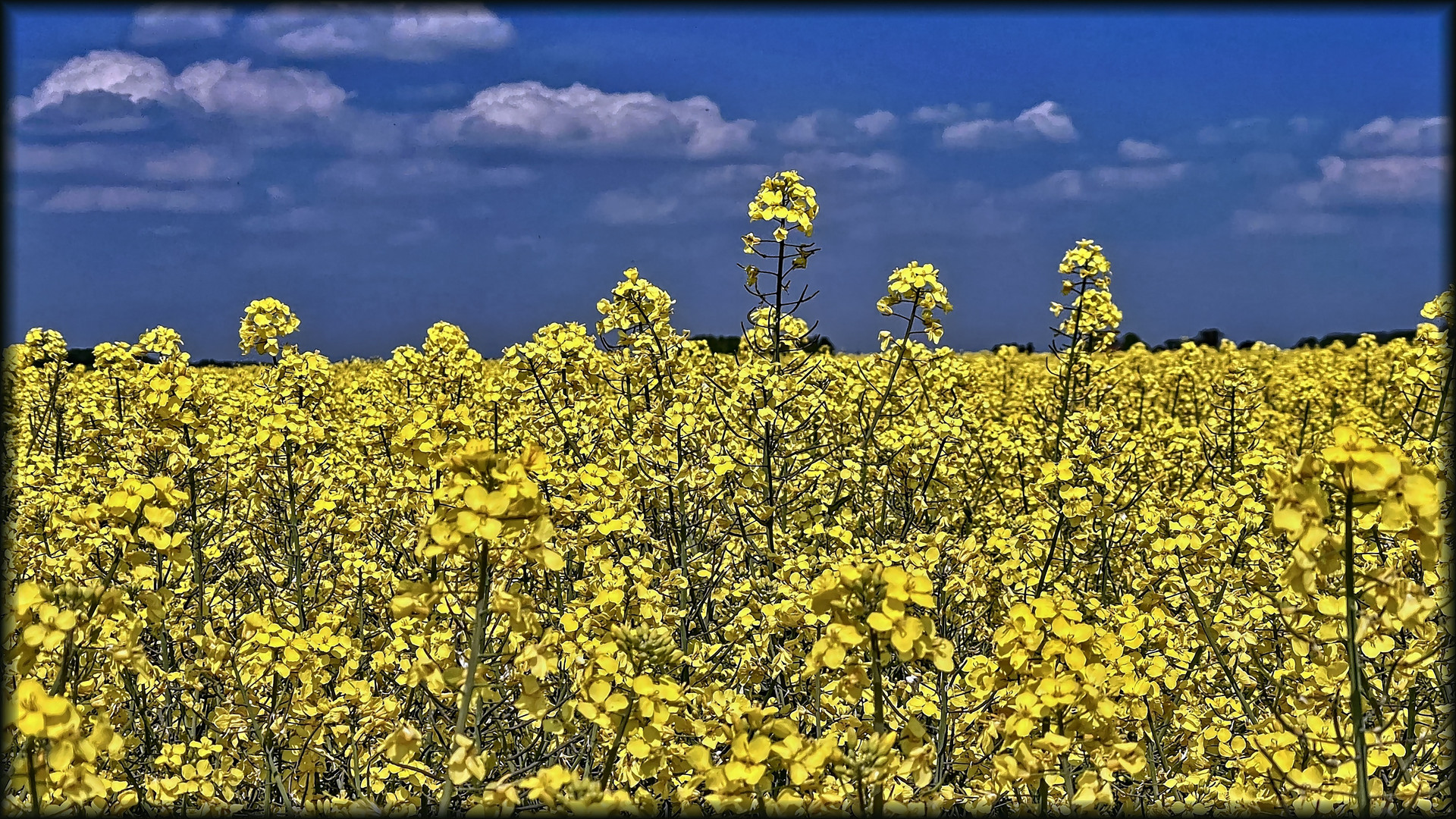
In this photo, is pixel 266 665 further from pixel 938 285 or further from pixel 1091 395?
pixel 1091 395

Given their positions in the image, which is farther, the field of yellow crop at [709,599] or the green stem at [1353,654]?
the field of yellow crop at [709,599]

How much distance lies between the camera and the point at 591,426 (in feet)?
16.7

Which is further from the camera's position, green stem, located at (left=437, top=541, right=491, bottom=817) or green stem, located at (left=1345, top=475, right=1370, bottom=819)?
green stem, located at (left=437, top=541, right=491, bottom=817)

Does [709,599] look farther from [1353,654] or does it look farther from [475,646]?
[1353,654]

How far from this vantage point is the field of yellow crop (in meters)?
2.07

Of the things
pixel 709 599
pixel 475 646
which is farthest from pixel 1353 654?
pixel 709 599

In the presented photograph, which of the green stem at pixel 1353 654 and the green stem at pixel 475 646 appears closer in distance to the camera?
the green stem at pixel 1353 654

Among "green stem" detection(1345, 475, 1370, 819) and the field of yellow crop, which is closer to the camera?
"green stem" detection(1345, 475, 1370, 819)

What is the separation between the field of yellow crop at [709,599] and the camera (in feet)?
6.80

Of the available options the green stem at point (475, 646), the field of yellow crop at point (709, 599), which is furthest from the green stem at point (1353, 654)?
the green stem at point (475, 646)

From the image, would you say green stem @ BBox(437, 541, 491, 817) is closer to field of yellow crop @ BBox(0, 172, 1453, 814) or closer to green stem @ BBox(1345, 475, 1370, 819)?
field of yellow crop @ BBox(0, 172, 1453, 814)

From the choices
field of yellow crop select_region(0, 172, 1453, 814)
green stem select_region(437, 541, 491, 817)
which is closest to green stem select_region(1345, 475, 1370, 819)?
field of yellow crop select_region(0, 172, 1453, 814)

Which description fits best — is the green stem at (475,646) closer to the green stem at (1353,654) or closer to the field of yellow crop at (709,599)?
the field of yellow crop at (709,599)

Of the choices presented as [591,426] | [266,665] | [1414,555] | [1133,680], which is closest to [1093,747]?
[1133,680]
